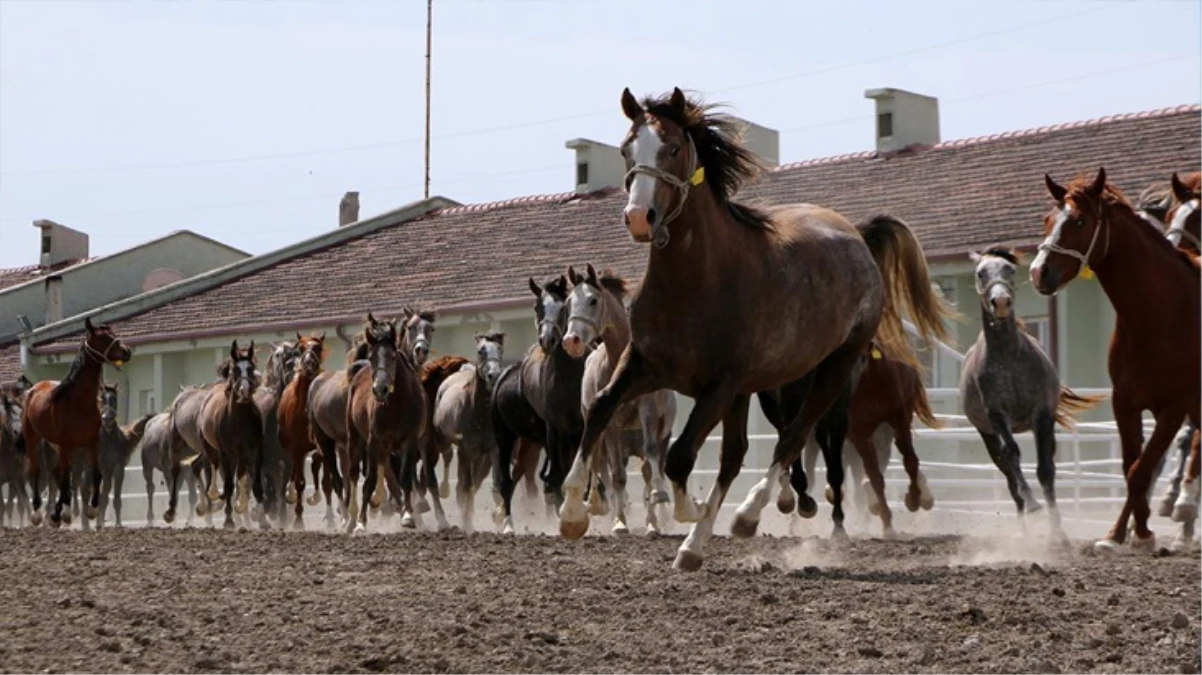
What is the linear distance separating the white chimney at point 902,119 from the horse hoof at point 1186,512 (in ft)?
68.9

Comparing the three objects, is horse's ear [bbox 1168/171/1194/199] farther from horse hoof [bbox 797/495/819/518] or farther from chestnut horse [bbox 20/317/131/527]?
chestnut horse [bbox 20/317/131/527]

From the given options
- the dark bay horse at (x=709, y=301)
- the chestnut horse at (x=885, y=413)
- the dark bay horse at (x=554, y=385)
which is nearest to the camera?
the dark bay horse at (x=709, y=301)

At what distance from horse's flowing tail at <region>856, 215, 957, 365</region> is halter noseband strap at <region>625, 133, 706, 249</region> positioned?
3036 millimetres

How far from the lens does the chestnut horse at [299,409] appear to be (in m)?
23.2

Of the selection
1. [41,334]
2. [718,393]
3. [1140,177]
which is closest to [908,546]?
[718,393]

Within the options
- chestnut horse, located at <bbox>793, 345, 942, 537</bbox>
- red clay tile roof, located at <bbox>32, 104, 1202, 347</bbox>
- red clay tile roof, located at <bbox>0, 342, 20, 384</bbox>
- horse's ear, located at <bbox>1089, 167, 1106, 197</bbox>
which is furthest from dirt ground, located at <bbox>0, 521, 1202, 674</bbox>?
red clay tile roof, located at <bbox>0, 342, 20, 384</bbox>

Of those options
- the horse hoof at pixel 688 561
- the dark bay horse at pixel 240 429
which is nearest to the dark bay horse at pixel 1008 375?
the horse hoof at pixel 688 561

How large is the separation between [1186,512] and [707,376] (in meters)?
4.40

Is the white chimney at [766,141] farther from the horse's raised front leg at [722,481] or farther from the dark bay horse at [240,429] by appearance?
the horse's raised front leg at [722,481]

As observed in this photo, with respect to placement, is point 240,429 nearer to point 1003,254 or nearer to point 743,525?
point 1003,254

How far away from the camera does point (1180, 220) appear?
13.7m

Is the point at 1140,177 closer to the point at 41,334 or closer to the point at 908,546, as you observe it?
the point at 908,546

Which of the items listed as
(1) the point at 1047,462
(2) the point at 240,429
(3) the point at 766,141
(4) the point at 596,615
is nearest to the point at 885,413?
(1) the point at 1047,462

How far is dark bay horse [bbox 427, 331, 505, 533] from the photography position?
68.4ft
